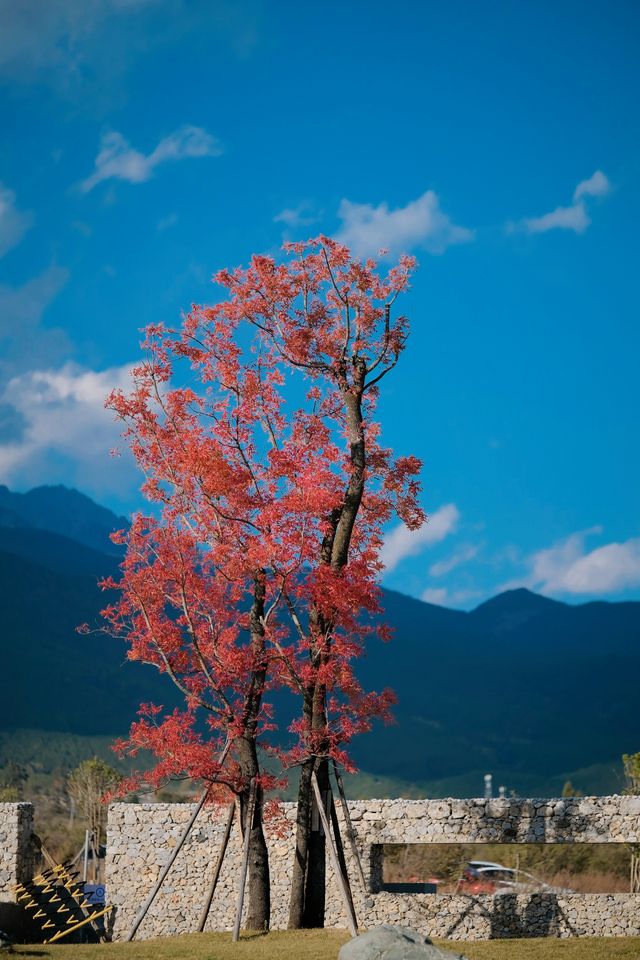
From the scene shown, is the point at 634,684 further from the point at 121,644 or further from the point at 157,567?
the point at 157,567

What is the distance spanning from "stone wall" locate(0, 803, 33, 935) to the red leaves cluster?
4.52 metres

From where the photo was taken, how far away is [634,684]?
90.1m

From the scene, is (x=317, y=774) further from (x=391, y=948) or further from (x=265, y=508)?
(x=391, y=948)

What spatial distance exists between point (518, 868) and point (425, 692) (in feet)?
187

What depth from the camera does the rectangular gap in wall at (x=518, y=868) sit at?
29922 millimetres

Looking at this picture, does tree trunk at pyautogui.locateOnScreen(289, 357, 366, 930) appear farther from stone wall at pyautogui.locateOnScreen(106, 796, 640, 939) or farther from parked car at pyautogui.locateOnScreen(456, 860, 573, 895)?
parked car at pyautogui.locateOnScreen(456, 860, 573, 895)

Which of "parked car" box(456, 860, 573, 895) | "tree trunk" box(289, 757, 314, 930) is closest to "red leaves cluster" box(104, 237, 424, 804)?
"tree trunk" box(289, 757, 314, 930)

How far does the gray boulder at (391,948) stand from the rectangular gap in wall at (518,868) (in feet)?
59.5

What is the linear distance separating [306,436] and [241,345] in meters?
1.65

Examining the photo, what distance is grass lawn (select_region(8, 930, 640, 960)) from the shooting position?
39.0ft

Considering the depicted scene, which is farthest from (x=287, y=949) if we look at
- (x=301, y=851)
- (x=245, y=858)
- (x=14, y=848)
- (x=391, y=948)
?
(x=14, y=848)

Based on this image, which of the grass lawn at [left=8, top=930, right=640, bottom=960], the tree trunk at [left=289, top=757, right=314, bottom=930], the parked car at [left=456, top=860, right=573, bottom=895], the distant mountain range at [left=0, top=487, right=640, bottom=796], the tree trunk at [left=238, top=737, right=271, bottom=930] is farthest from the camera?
the distant mountain range at [left=0, top=487, right=640, bottom=796]

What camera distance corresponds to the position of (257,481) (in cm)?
1540

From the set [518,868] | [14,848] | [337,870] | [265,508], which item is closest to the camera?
[337,870]
